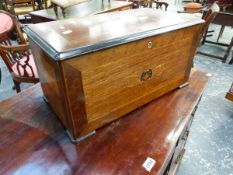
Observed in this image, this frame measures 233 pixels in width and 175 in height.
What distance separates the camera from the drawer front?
1.77ft

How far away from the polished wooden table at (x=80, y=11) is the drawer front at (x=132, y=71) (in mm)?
1385

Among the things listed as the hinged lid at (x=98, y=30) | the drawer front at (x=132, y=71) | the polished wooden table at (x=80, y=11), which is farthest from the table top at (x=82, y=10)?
the drawer front at (x=132, y=71)

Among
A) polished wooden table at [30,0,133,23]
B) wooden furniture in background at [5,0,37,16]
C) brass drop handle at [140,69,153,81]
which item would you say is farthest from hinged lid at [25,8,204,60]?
wooden furniture in background at [5,0,37,16]

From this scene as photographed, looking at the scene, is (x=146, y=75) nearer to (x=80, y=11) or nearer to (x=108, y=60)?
(x=108, y=60)

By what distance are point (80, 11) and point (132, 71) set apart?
5.48 feet

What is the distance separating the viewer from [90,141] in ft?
2.02

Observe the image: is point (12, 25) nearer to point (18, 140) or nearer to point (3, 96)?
point (3, 96)

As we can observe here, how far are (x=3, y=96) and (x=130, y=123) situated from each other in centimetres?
167

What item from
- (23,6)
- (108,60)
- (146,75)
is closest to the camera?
(108,60)

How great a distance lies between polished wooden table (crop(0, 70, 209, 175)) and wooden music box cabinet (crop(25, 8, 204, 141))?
43mm

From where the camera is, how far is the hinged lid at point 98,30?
50cm

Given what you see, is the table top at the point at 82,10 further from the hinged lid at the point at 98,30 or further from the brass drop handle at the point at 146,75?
the brass drop handle at the point at 146,75

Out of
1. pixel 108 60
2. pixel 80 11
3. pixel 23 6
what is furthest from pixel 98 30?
pixel 23 6

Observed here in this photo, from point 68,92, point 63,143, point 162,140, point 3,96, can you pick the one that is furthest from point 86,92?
point 3,96
